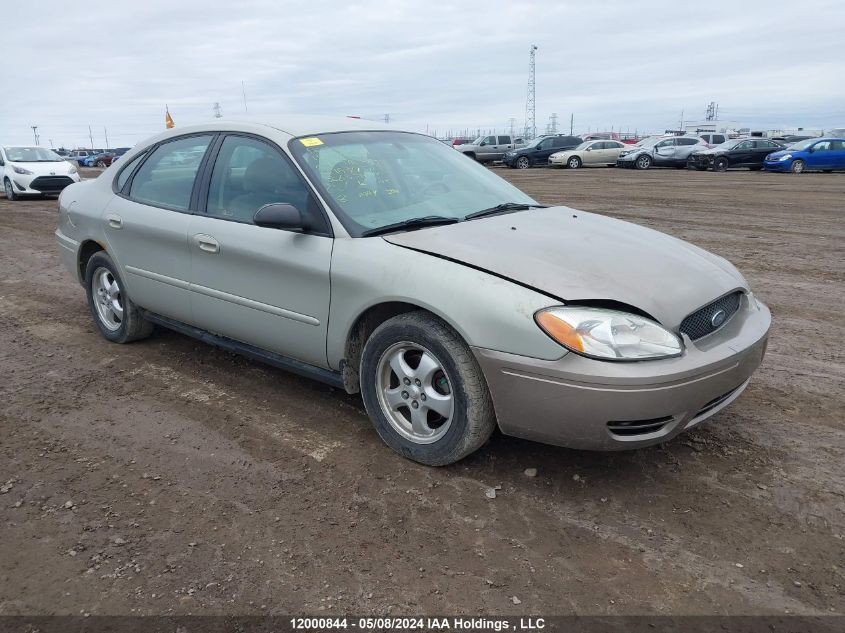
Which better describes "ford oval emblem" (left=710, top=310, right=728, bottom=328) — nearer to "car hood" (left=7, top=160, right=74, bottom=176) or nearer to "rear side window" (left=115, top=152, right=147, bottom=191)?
"rear side window" (left=115, top=152, right=147, bottom=191)

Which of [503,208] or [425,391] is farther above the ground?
[503,208]

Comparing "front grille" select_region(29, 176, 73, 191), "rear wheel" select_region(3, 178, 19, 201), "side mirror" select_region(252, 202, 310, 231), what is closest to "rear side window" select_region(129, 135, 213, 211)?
"side mirror" select_region(252, 202, 310, 231)

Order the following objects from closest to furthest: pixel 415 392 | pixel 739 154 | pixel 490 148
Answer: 1. pixel 415 392
2. pixel 739 154
3. pixel 490 148

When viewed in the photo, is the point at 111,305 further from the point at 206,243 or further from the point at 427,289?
the point at 427,289

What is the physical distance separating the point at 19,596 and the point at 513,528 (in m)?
1.85

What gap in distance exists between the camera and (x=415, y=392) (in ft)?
10.4

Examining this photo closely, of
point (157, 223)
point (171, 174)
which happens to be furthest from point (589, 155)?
point (157, 223)

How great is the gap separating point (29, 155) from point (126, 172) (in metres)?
15.8

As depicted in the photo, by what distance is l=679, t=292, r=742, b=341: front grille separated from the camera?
2.90 meters

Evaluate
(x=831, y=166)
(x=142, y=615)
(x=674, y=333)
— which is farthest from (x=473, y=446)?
(x=831, y=166)

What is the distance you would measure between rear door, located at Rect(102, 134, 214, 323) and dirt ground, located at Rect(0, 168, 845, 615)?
548 mm

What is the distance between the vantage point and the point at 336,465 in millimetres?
3256

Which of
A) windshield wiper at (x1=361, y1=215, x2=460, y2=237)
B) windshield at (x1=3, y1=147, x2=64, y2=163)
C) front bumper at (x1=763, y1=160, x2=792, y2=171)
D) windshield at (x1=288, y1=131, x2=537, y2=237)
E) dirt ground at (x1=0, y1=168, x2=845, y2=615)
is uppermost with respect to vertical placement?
windshield at (x1=3, y1=147, x2=64, y2=163)

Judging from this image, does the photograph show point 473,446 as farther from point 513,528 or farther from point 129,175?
point 129,175
